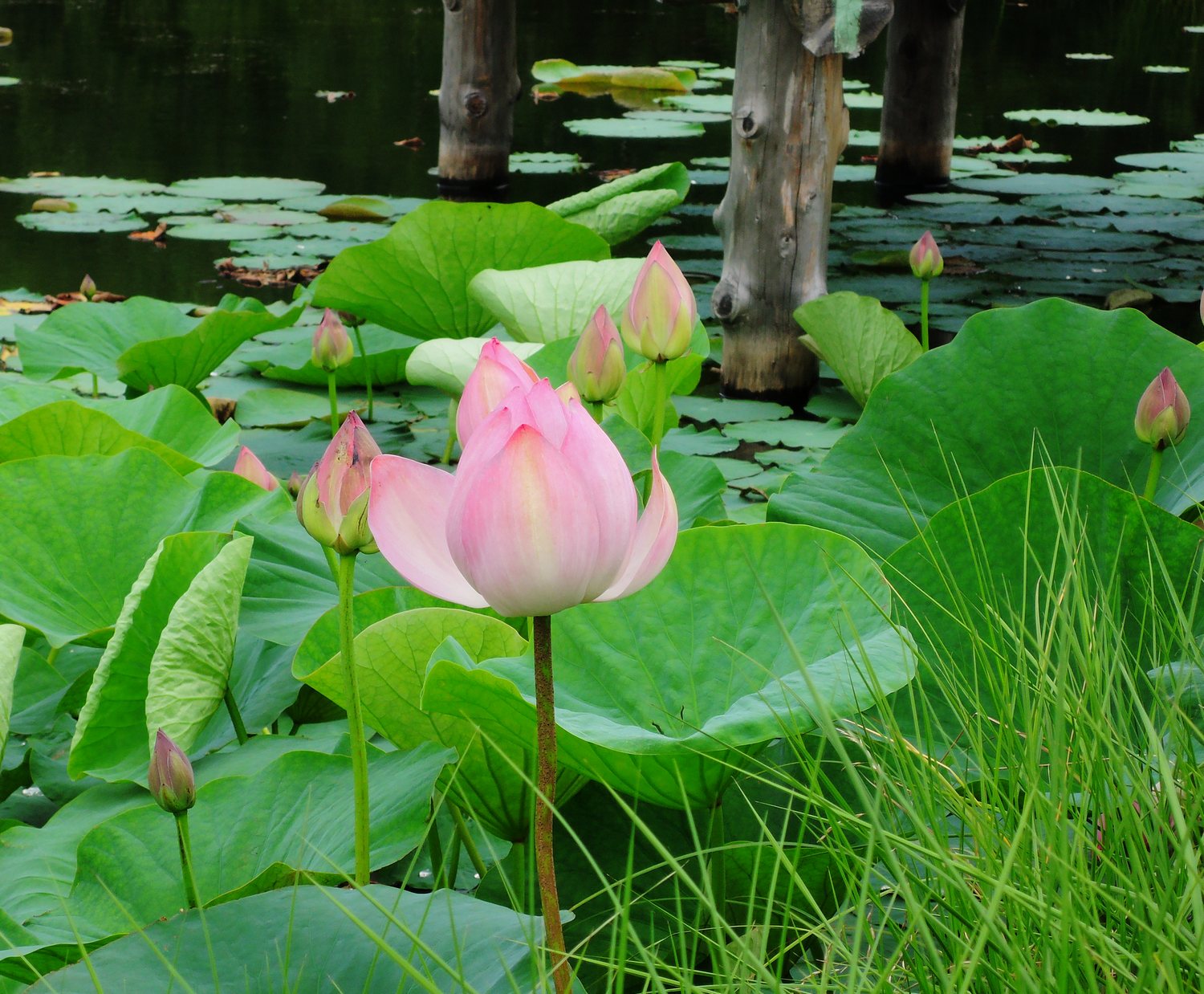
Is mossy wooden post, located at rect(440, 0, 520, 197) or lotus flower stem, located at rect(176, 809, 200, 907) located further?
mossy wooden post, located at rect(440, 0, 520, 197)

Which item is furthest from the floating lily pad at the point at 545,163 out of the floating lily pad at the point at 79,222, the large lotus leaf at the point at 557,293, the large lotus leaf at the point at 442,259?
the large lotus leaf at the point at 557,293

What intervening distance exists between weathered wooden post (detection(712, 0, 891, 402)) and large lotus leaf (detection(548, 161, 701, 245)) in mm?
118

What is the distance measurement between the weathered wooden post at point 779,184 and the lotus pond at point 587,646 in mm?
137

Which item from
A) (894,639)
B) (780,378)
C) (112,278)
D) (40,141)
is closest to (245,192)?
(112,278)

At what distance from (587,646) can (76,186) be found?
349 centimetres

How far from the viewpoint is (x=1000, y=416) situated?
99 centimetres

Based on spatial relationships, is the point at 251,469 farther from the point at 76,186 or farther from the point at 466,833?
the point at 76,186

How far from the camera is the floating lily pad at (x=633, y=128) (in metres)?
4.79

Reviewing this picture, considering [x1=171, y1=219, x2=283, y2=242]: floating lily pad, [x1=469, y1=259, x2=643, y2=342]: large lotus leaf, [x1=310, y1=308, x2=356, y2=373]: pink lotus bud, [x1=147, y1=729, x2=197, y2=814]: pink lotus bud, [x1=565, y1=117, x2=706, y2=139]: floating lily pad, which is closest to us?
[x1=147, y1=729, x2=197, y2=814]: pink lotus bud

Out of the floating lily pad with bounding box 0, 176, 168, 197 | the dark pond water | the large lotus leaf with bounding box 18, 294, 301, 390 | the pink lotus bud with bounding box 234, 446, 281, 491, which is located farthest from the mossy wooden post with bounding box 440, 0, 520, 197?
the pink lotus bud with bounding box 234, 446, 281, 491

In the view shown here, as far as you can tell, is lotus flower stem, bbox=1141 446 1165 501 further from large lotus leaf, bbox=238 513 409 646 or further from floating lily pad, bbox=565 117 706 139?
floating lily pad, bbox=565 117 706 139

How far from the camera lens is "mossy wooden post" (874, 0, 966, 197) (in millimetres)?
3836

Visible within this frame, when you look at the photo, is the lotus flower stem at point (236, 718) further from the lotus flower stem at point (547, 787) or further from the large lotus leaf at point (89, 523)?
the lotus flower stem at point (547, 787)

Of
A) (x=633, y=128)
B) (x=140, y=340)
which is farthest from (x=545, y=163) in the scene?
(x=140, y=340)
